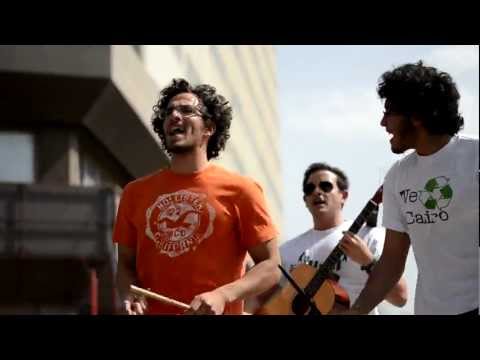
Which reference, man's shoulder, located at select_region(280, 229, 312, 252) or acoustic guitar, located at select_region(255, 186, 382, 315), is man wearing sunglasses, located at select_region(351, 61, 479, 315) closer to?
acoustic guitar, located at select_region(255, 186, 382, 315)

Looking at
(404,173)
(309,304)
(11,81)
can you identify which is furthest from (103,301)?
(404,173)

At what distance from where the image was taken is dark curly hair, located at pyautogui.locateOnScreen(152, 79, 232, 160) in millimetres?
4977

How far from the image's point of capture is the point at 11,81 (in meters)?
23.3

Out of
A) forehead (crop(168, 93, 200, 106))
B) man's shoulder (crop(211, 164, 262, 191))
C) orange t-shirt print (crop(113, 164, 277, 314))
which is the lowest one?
orange t-shirt print (crop(113, 164, 277, 314))

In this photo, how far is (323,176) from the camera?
6828 mm

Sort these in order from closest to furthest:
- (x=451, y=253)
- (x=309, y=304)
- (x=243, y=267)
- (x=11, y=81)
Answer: (x=451, y=253), (x=243, y=267), (x=309, y=304), (x=11, y=81)

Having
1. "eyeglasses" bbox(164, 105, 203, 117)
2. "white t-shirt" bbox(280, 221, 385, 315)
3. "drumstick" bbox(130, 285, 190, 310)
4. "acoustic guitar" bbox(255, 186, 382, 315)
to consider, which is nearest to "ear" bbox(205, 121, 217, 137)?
"eyeglasses" bbox(164, 105, 203, 117)

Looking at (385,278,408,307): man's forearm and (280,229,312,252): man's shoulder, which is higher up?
(280,229,312,252): man's shoulder

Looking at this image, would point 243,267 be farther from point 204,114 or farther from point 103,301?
point 103,301
